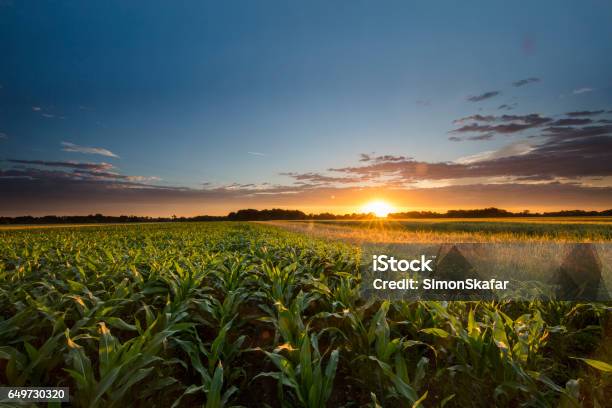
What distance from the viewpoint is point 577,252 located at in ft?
30.9

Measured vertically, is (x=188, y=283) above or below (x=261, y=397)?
above

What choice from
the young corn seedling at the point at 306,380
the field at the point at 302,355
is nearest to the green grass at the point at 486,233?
the field at the point at 302,355

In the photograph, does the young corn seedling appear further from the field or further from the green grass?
the green grass

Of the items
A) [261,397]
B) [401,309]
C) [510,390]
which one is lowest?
[261,397]

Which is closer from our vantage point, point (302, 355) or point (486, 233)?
point (302, 355)

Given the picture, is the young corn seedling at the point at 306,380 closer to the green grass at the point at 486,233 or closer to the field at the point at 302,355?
the field at the point at 302,355

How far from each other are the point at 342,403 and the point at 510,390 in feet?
4.54

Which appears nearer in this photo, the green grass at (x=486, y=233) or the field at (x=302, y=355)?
the field at (x=302, y=355)

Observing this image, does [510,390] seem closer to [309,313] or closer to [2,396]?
[309,313]

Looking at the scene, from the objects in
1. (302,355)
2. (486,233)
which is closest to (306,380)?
(302,355)

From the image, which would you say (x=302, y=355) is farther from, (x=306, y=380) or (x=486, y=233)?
(x=486, y=233)

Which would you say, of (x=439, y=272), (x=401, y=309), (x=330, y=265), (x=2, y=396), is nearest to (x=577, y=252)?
(x=439, y=272)

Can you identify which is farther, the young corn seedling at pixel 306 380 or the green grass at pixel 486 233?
the green grass at pixel 486 233

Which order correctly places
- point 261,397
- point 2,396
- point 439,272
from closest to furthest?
point 2,396 < point 261,397 < point 439,272
